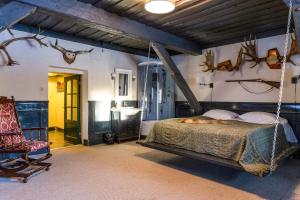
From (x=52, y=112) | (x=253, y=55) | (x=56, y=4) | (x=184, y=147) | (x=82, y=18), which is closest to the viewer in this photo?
(x=56, y=4)

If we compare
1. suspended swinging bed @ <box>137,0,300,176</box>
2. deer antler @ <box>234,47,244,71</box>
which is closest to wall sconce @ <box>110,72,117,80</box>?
suspended swinging bed @ <box>137,0,300,176</box>

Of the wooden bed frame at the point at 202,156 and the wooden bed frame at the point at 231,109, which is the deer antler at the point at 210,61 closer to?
the wooden bed frame at the point at 231,109

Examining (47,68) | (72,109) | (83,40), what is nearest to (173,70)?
(83,40)

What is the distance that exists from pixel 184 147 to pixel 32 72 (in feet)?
11.2

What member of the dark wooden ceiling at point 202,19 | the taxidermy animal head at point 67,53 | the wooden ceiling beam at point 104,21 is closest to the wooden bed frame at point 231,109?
the dark wooden ceiling at point 202,19

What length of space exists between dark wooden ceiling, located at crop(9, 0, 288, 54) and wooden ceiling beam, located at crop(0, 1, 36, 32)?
28cm

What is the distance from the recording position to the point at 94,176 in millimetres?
3379

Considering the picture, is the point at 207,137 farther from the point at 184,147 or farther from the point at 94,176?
the point at 94,176

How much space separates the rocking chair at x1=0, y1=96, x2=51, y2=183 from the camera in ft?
10.6

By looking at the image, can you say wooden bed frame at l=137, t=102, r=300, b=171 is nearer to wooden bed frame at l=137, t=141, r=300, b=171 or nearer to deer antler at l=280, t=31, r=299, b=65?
wooden bed frame at l=137, t=141, r=300, b=171

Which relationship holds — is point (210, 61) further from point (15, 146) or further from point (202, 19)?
point (15, 146)

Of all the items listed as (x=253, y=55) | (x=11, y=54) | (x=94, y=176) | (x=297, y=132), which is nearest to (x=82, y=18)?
(x=11, y=54)

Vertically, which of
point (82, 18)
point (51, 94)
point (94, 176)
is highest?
point (82, 18)

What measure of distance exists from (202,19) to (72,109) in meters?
3.98
